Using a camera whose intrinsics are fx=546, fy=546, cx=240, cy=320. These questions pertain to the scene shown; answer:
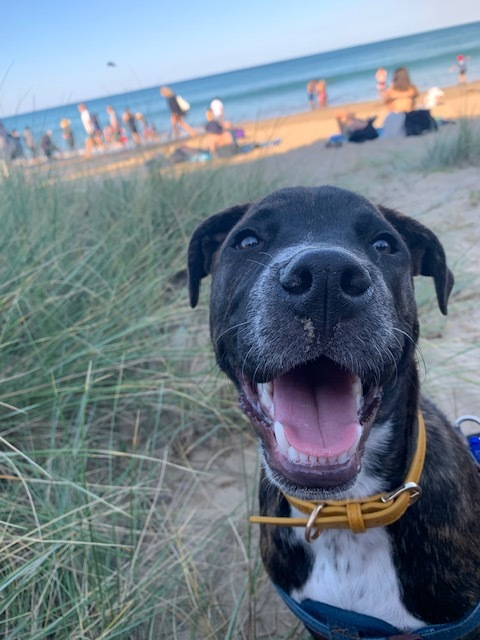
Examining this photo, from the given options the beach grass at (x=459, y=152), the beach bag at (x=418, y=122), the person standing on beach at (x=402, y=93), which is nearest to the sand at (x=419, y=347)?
the beach grass at (x=459, y=152)

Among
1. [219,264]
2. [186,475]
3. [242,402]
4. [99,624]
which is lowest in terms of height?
[186,475]

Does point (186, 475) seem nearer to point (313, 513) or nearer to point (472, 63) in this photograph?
point (313, 513)

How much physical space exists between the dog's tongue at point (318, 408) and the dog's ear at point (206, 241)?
817 mm

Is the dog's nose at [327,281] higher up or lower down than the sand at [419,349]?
higher up

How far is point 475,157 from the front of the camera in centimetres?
782

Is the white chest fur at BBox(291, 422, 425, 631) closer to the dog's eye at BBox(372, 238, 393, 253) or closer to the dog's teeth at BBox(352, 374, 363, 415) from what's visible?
the dog's teeth at BBox(352, 374, 363, 415)

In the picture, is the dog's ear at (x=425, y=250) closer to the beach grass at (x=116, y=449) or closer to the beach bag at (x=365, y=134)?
the beach grass at (x=116, y=449)

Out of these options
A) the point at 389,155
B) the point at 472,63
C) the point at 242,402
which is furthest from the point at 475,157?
the point at 472,63

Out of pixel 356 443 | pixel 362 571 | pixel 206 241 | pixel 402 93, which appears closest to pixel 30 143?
pixel 206 241

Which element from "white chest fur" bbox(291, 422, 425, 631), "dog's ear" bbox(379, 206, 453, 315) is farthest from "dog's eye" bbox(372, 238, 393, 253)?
"white chest fur" bbox(291, 422, 425, 631)

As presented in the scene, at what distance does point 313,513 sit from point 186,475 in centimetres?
155

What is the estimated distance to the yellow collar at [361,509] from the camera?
1.61 m

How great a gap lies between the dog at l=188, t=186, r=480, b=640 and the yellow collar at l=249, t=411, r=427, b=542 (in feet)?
0.07

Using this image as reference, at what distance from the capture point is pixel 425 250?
222 cm
